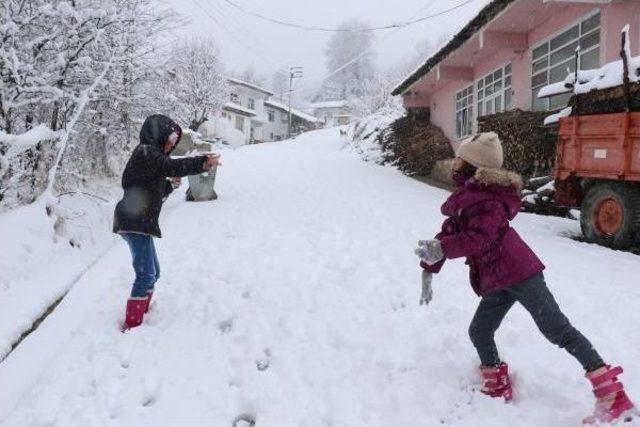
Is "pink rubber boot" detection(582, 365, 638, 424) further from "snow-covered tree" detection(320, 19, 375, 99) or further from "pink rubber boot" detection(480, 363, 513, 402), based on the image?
"snow-covered tree" detection(320, 19, 375, 99)

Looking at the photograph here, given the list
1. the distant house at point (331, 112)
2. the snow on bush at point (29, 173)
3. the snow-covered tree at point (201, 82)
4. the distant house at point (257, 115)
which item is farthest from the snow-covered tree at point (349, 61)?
the snow on bush at point (29, 173)

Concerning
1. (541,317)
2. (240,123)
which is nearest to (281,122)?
(240,123)

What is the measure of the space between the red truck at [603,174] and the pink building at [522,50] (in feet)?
10.2

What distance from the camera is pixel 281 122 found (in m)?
68.9

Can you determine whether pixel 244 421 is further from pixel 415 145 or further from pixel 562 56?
pixel 415 145

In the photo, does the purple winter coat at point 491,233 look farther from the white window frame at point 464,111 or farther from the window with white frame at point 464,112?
the window with white frame at point 464,112

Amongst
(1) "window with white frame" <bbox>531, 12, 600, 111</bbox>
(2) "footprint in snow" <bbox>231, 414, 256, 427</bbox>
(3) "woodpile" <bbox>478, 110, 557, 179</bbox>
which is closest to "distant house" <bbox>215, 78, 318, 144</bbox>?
(1) "window with white frame" <bbox>531, 12, 600, 111</bbox>

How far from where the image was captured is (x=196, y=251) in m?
6.55

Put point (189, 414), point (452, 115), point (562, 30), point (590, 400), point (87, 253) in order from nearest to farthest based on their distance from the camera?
point (590, 400)
point (189, 414)
point (87, 253)
point (562, 30)
point (452, 115)

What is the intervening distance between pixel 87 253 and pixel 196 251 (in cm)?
271

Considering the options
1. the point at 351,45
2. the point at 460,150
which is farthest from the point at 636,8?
the point at 351,45

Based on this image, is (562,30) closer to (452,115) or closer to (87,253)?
(452,115)

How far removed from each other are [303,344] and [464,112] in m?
14.5

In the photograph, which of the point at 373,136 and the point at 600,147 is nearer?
the point at 600,147
